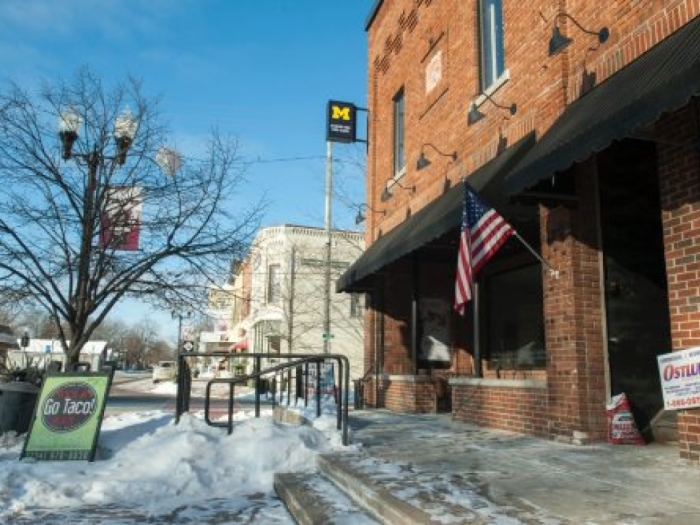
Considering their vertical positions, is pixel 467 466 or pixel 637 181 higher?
pixel 637 181

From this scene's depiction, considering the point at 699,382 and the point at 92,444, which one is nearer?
the point at 699,382

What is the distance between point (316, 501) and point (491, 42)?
318 inches

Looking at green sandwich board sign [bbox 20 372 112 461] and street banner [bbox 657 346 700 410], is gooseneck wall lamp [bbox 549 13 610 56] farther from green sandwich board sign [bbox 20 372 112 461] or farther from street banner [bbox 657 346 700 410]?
green sandwich board sign [bbox 20 372 112 461]

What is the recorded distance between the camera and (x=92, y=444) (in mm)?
8852

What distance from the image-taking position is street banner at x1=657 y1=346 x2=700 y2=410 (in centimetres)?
583

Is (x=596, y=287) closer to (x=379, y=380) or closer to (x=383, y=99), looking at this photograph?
(x=379, y=380)

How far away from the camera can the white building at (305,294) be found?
35844mm

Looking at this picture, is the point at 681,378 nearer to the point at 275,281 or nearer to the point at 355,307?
the point at 355,307

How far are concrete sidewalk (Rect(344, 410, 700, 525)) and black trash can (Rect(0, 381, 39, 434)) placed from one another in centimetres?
538

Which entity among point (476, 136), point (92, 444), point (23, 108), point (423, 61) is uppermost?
point (423, 61)

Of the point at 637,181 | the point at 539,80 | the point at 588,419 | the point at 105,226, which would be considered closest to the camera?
the point at 588,419

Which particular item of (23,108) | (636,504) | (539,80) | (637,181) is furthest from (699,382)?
(23,108)

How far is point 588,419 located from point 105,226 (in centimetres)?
834

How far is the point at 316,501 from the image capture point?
5707 millimetres
